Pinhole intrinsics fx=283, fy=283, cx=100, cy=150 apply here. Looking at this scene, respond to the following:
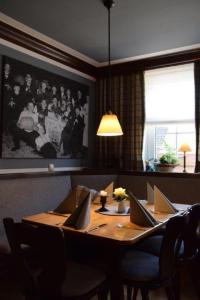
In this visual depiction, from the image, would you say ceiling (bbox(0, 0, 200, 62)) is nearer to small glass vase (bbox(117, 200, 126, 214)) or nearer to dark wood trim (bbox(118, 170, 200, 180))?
dark wood trim (bbox(118, 170, 200, 180))

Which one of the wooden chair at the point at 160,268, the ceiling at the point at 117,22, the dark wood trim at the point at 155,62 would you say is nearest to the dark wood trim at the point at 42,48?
the ceiling at the point at 117,22

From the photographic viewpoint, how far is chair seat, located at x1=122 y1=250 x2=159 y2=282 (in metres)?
1.75

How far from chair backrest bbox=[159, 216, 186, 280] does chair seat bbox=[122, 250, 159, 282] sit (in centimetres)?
7

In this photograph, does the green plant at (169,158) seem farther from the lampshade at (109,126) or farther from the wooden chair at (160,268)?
the wooden chair at (160,268)

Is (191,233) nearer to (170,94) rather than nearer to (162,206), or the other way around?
(162,206)

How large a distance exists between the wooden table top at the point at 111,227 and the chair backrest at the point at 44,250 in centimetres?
35

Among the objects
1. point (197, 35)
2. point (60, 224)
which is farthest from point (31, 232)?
point (197, 35)

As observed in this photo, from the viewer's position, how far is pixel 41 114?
369 cm

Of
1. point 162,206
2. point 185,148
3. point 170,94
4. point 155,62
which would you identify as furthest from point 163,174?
point 155,62

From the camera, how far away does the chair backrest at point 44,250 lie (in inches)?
55.6

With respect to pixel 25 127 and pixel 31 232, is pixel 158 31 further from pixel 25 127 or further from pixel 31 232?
pixel 31 232

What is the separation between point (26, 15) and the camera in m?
3.03

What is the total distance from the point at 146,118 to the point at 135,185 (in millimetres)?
1083

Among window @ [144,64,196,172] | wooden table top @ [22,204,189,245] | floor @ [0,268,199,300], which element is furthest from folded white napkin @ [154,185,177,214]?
window @ [144,64,196,172]
